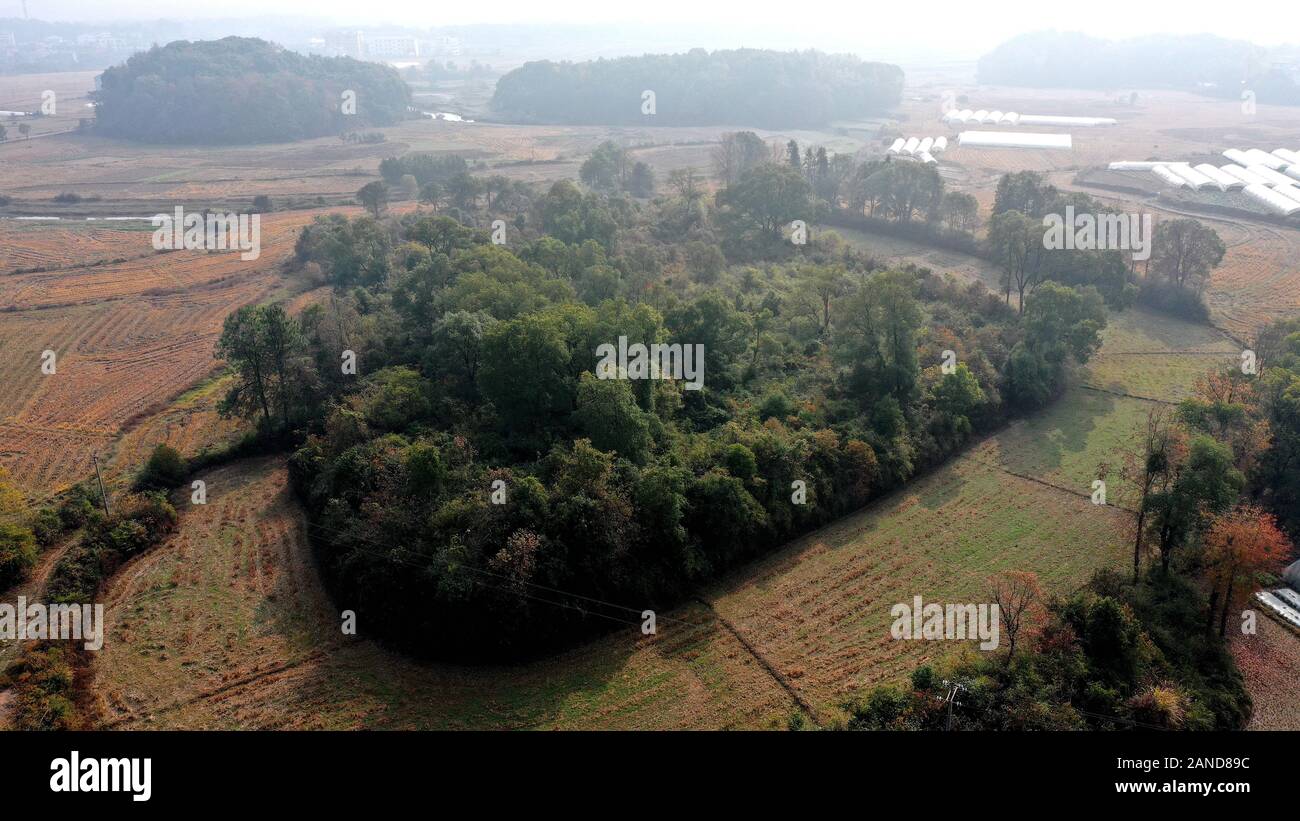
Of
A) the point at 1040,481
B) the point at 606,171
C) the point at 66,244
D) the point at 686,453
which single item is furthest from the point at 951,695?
the point at 66,244

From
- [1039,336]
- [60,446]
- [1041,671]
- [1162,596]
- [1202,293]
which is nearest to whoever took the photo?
[1041,671]

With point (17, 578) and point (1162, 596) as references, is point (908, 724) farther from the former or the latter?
point (17, 578)

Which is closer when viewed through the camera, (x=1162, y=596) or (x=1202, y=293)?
(x=1162, y=596)

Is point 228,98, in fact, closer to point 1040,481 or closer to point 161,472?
point 161,472

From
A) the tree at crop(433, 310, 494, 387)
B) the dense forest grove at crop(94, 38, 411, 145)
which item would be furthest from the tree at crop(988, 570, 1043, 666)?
the dense forest grove at crop(94, 38, 411, 145)

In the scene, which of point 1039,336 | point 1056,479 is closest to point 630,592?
point 1056,479

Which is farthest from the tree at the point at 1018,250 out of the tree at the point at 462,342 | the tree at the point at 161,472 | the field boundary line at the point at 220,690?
the tree at the point at 161,472

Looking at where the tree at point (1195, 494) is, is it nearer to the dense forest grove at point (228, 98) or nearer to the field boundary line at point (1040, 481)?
the field boundary line at point (1040, 481)
